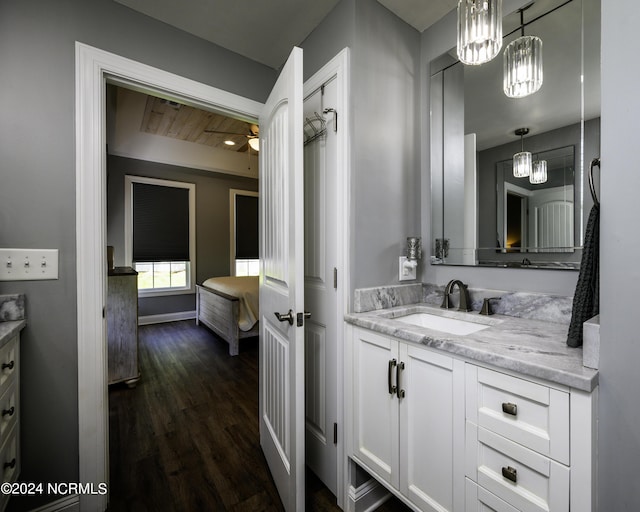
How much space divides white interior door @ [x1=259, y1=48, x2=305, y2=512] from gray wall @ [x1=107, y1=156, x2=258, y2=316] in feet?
13.5

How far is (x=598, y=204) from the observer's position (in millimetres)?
870

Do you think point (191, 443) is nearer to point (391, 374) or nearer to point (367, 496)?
point (367, 496)

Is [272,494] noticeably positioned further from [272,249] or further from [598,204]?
[598,204]

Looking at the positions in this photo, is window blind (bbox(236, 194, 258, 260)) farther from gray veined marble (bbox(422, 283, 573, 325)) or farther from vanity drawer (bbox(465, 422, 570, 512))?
vanity drawer (bbox(465, 422, 570, 512))

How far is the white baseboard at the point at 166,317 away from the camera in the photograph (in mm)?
5039

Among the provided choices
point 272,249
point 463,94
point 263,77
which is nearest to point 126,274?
point 272,249

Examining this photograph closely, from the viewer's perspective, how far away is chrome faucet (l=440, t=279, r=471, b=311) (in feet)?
5.08

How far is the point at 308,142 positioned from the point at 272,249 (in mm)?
676

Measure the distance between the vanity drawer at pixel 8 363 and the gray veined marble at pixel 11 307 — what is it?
0.11m

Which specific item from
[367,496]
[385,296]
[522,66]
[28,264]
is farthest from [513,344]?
[28,264]

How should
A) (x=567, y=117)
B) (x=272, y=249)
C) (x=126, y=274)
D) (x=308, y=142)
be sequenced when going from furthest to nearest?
(x=126, y=274), (x=308, y=142), (x=272, y=249), (x=567, y=117)

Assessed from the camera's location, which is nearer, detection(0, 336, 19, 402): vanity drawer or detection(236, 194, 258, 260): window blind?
detection(0, 336, 19, 402): vanity drawer

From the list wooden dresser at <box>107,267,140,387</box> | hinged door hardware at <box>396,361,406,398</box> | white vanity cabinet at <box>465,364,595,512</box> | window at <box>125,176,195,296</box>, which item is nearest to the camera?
white vanity cabinet at <box>465,364,595,512</box>

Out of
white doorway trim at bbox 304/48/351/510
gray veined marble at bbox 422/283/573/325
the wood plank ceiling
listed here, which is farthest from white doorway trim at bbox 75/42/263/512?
the wood plank ceiling
